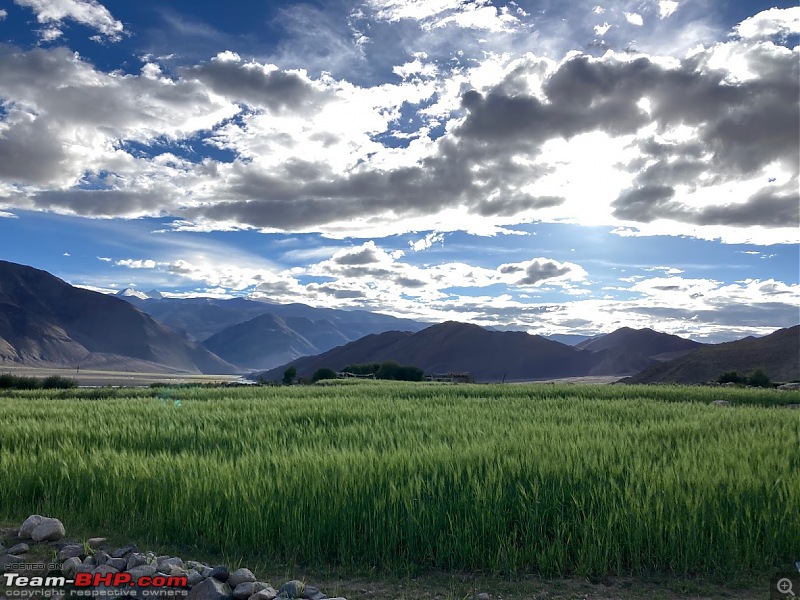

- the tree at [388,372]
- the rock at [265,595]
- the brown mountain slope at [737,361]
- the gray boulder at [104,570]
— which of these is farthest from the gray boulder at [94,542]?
the brown mountain slope at [737,361]

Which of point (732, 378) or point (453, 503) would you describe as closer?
point (453, 503)

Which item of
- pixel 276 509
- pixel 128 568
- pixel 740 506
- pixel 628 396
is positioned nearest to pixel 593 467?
pixel 740 506

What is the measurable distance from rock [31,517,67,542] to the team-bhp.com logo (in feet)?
3.23

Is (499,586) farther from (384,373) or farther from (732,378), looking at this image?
(384,373)

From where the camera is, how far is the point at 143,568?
17.6 feet

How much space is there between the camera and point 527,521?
6477 millimetres

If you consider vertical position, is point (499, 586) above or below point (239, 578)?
below

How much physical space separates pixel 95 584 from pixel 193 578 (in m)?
0.89

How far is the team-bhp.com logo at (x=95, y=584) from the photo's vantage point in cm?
513

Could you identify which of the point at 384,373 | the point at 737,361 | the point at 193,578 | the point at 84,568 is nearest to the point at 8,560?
the point at 84,568

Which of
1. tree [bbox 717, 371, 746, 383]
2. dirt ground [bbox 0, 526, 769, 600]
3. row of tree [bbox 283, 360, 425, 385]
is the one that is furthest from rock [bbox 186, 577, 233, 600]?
row of tree [bbox 283, 360, 425, 385]

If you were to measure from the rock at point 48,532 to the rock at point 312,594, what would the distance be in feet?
11.0

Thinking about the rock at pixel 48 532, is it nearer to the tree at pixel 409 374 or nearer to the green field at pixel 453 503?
the green field at pixel 453 503

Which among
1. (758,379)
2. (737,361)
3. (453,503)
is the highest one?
(737,361)
